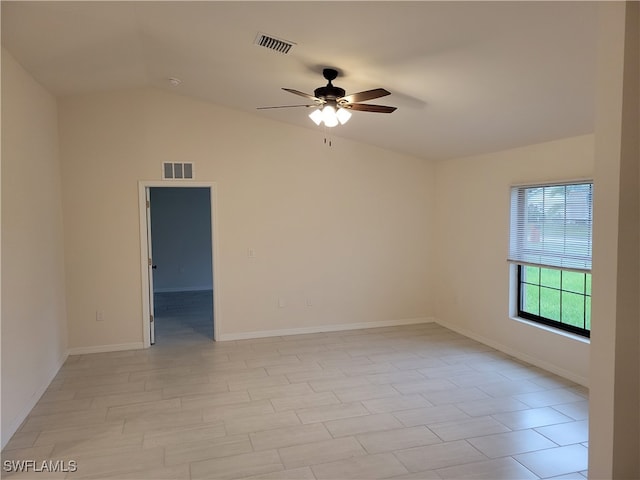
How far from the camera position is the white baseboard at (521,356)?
4129 millimetres

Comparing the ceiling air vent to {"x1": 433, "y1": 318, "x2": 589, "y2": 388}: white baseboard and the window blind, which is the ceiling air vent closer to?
the window blind

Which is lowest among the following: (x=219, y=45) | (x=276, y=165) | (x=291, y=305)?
(x=291, y=305)

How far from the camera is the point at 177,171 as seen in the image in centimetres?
541

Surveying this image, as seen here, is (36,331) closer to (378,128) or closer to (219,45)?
(219,45)

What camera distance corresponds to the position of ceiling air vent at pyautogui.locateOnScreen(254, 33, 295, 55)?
332 cm

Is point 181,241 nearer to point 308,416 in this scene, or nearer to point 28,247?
point 28,247

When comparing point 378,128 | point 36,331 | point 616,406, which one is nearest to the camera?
point 616,406

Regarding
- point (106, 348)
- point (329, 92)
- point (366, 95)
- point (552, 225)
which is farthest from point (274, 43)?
point (106, 348)

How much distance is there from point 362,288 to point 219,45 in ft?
12.4

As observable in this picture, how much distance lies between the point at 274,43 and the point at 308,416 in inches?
118

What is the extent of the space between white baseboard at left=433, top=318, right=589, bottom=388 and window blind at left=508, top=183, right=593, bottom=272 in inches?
40.4

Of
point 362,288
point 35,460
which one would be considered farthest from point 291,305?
point 35,460

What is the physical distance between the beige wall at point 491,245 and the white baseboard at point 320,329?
1.54ft

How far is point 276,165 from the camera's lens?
5.76 metres
